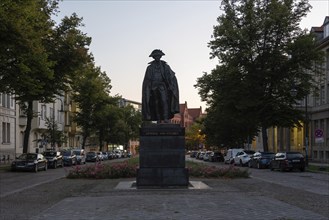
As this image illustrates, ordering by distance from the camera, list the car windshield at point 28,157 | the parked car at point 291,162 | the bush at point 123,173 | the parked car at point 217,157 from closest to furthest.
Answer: the bush at point 123,173 → the parked car at point 291,162 → the car windshield at point 28,157 → the parked car at point 217,157

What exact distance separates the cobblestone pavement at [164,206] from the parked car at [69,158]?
37.8 metres

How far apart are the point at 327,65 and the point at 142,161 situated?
4390 centimetres

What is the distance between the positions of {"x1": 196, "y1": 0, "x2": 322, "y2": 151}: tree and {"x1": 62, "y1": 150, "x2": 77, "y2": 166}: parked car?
17371 millimetres

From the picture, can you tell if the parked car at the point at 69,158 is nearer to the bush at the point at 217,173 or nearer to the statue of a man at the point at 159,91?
the bush at the point at 217,173

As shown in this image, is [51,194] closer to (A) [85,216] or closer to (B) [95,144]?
(A) [85,216]

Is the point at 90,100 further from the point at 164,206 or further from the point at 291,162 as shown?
the point at 164,206

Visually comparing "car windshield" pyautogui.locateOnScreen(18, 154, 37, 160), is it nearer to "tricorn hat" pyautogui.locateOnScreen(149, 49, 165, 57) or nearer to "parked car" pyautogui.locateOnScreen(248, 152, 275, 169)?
"parked car" pyautogui.locateOnScreen(248, 152, 275, 169)

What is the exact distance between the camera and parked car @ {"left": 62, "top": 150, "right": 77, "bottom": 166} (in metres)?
55.6

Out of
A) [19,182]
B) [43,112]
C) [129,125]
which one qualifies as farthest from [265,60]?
[129,125]

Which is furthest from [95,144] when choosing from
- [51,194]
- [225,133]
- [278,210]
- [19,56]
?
[278,210]

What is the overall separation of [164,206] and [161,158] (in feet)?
18.8

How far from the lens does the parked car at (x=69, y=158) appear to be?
55594 mm

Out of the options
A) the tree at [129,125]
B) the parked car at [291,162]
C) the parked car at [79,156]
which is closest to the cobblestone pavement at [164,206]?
the parked car at [291,162]

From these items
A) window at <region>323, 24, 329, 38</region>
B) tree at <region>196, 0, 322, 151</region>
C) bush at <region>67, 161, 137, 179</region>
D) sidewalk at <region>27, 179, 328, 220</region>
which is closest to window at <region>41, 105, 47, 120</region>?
tree at <region>196, 0, 322, 151</region>
